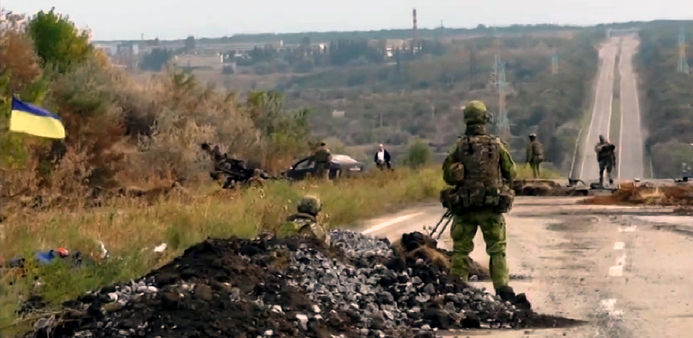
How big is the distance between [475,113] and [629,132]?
271 feet

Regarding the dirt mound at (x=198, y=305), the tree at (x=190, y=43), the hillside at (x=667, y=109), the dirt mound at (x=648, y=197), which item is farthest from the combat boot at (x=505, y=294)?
the tree at (x=190, y=43)

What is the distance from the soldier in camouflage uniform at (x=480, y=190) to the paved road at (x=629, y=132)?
47.3m

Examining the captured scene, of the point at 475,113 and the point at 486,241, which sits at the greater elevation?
the point at 475,113

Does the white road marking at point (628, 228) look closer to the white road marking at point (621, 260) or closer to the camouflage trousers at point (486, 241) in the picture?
the white road marking at point (621, 260)

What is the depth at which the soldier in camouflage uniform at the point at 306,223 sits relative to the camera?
1341 centimetres

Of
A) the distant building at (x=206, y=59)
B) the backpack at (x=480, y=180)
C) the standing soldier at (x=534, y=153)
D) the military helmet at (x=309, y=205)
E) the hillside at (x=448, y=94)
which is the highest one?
the backpack at (x=480, y=180)

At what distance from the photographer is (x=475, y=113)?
12.6m

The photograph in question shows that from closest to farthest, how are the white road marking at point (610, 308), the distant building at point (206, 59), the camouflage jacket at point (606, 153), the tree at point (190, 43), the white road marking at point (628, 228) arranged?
the white road marking at point (610, 308)
the white road marking at point (628, 228)
the camouflage jacket at point (606, 153)
the distant building at point (206, 59)
the tree at point (190, 43)

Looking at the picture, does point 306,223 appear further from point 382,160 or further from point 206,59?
point 206,59

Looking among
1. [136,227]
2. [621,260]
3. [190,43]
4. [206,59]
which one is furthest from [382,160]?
[190,43]

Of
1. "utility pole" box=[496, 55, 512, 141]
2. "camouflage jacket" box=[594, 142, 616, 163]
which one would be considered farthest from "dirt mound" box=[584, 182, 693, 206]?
"utility pole" box=[496, 55, 512, 141]

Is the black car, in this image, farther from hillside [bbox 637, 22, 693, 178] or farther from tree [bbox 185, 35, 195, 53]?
tree [bbox 185, 35, 195, 53]

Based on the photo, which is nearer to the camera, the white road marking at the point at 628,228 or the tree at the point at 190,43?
the white road marking at the point at 628,228

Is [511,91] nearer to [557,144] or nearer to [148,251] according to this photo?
[557,144]
